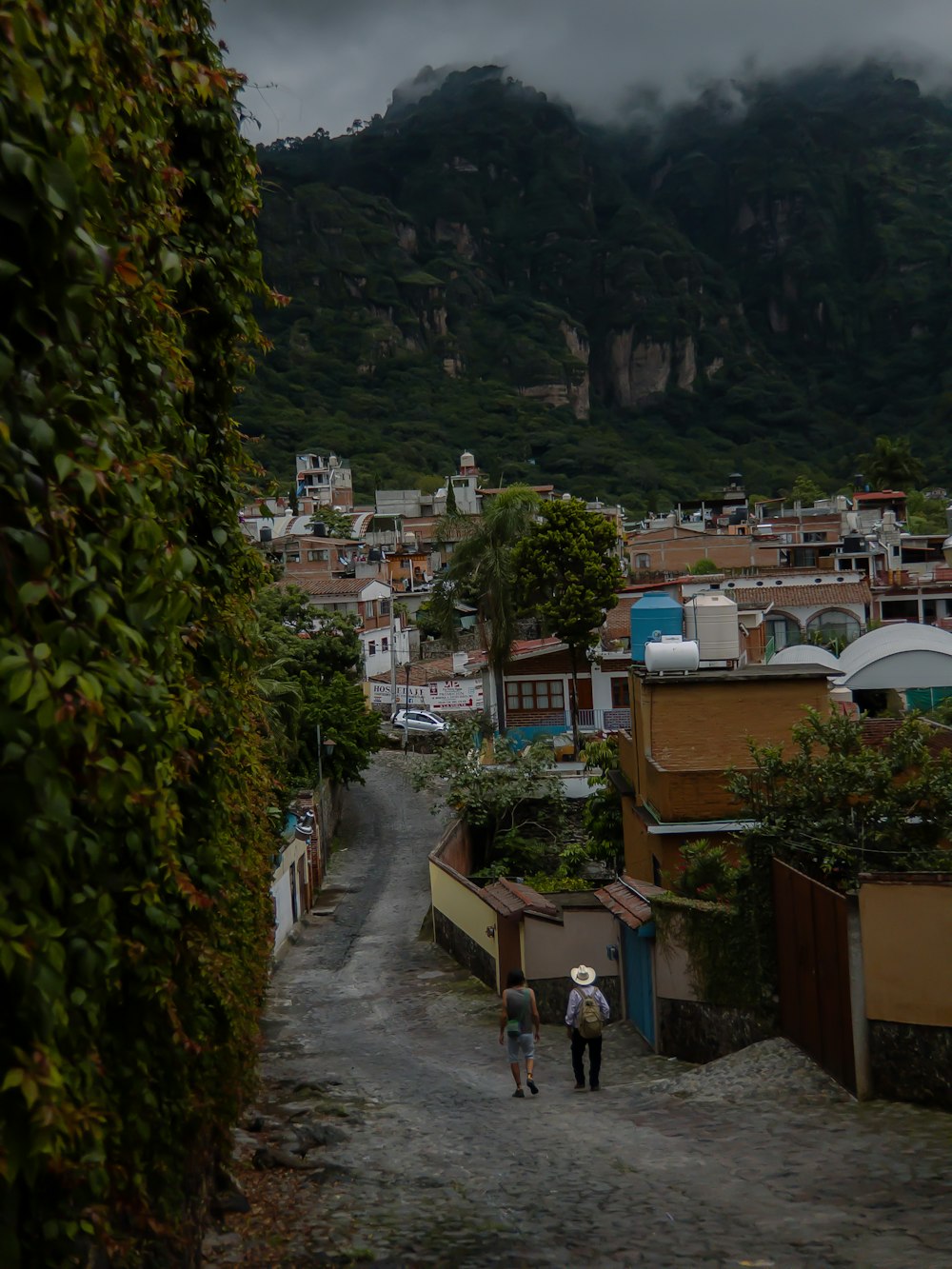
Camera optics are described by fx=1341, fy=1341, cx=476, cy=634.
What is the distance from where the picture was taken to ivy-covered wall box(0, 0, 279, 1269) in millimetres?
3852

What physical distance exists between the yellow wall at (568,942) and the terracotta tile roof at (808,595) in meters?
37.5

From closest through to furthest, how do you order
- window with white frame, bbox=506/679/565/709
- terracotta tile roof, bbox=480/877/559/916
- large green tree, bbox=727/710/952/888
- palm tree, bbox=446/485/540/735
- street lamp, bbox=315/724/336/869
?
1. large green tree, bbox=727/710/952/888
2. terracotta tile roof, bbox=480/877/559/916
3. street lamp, bbox=315/724/336/869
4. palm tree, bbox=446/485/540/735
5. window with white frame, bbox=506/679/565/709

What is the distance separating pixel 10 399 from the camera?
399 cm

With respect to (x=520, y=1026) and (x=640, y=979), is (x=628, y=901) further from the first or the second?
(x=520, y=1026)

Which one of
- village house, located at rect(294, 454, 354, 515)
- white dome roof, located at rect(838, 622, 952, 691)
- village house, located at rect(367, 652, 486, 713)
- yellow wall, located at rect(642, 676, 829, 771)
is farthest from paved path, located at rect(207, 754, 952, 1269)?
village house, located at rect(294, 454, 354, 515)

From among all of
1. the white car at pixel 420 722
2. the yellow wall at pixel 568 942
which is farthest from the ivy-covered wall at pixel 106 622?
the white car at pixel 420 722

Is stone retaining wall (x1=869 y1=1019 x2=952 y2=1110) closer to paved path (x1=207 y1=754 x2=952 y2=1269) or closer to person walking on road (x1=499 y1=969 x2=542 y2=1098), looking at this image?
paved path (x1=207 y1=754 x2=952 y2=1269)

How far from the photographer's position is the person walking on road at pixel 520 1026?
497 inches

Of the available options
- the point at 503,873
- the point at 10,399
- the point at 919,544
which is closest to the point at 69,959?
the point at 10,399

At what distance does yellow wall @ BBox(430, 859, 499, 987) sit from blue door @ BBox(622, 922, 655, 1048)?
317 cm

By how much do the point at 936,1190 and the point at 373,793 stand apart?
126 feet

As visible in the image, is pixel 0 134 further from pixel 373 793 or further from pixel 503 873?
pixel 373 793

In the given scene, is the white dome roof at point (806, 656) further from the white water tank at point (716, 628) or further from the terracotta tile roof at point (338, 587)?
the terracotta tile roof at point (338, 587)

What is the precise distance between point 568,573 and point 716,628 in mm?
17688
